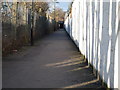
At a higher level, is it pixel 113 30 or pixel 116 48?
pixel 113 30

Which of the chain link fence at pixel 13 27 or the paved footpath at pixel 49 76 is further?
the chain link fence at pixel 13 27

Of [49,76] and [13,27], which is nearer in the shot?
[49,76]

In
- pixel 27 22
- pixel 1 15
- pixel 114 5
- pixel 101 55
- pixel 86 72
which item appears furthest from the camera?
pixel 27 22

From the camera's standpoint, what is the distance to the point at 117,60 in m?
4.44

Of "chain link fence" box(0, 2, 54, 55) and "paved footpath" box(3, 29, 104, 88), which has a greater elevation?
"chain link fence" box(0, 2, 54, 55)

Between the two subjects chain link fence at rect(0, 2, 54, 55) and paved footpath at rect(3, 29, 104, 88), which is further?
chain link fence at rect(0, 2, 54, 55)

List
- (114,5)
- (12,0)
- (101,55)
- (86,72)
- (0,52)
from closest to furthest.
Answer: (114,5) → (101,55) → (86,72) → (0,52) → (12,0)

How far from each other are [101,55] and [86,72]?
1.62m

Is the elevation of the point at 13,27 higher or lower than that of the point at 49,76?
higher

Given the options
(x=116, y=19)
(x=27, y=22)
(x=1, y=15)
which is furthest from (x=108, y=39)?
(x=27, y=22)

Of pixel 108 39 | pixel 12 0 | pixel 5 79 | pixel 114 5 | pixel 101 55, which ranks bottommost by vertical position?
pixel 5 79

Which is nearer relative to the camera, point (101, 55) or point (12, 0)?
point (101, 55)

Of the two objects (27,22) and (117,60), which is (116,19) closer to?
(117,60)

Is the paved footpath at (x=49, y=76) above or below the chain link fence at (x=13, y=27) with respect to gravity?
below
